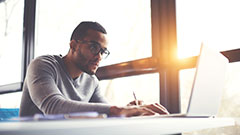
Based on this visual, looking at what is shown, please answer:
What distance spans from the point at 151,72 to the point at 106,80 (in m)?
0.49

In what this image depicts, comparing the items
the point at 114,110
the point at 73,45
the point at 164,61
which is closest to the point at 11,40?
the point at 73,45

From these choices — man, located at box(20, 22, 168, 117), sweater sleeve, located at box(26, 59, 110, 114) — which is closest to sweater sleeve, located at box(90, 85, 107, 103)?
man, located at box(20, 22, 168, 117)

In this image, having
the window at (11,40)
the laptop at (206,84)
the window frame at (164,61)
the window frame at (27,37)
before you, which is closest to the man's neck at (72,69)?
the window frame at (164,61)

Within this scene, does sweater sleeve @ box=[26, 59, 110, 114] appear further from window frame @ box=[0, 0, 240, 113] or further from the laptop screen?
window frame @ box=[0, 0, 240, 113]

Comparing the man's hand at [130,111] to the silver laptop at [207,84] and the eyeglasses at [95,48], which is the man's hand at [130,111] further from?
the eyeglasses at [95,48]

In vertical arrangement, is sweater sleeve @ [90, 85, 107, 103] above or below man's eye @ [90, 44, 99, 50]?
below

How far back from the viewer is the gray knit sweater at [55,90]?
1.19m

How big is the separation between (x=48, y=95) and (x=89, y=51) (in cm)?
57

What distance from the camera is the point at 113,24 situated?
2.42 meters

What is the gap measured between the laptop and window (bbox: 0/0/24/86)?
8.52 ft

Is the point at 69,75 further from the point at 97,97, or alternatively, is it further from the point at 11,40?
the point at 11,40

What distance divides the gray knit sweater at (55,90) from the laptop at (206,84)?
33cm

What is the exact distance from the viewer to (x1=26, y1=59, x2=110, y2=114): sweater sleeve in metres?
1.13

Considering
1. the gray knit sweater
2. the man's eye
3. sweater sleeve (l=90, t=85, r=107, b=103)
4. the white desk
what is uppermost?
the man's eye
